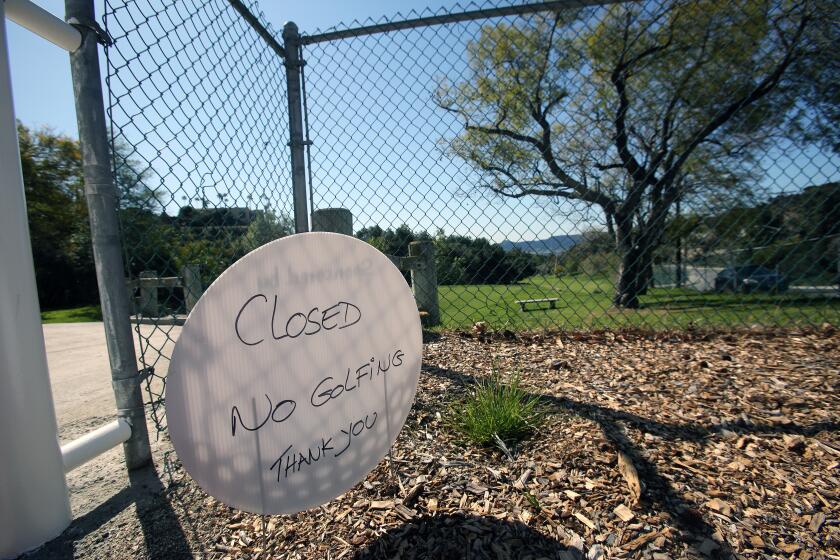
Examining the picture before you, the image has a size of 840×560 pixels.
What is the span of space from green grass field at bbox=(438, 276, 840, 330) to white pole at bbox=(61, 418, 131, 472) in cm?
247

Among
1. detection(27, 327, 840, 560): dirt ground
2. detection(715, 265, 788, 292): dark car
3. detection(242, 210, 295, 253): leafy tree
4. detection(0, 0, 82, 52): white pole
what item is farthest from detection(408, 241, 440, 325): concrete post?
detection(715, 265, 788, 292): dark car

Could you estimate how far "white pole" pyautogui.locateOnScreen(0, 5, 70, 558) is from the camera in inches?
34.6

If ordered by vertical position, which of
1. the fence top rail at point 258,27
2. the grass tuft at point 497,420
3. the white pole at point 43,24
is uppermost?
the fence top rail at point 258,27

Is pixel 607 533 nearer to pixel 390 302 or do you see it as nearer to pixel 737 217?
pixel 390 302

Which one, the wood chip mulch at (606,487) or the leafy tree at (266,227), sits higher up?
the leafy tree at (266,227)

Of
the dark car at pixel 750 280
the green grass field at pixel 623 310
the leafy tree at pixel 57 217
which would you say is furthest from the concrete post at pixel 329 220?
the leafy tree at pixel 57 217

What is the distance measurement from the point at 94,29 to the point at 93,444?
1346 mm

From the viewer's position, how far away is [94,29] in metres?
1.26

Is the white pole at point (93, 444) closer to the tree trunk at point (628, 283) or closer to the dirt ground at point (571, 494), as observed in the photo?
the dirt ground at point (571, 494)

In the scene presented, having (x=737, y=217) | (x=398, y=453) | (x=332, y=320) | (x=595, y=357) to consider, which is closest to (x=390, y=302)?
(x=332, y=320)

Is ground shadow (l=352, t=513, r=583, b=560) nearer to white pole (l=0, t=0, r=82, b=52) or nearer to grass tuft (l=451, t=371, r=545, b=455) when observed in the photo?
grass tuft (l=451, t=371, r=545, b=455)

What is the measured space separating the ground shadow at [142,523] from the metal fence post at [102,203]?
254 mm

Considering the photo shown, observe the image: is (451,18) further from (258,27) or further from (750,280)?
(750,280)

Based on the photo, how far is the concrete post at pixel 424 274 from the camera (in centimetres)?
340
